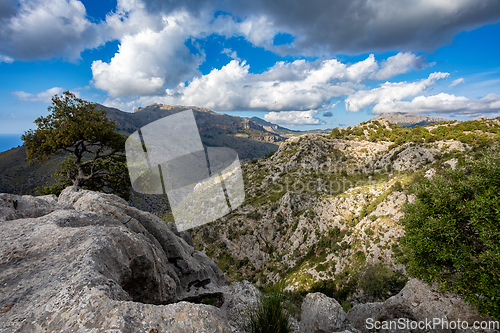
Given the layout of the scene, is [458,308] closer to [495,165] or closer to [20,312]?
[495,165]

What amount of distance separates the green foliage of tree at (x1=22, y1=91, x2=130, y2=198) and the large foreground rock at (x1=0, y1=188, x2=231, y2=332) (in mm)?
7252

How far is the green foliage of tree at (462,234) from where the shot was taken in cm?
1046

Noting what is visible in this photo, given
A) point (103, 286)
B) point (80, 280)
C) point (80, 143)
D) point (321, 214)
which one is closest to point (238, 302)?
point (103, 286)

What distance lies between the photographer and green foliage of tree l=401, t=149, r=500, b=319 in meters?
10.5

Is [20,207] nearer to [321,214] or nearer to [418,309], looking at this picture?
[418,309]

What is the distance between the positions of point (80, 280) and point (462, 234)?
65.1 feet

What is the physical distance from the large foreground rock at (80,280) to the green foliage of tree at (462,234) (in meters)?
14.3

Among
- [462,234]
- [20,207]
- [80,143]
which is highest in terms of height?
[80,143]

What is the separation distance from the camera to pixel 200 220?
6794 cm

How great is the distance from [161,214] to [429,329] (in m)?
83.8

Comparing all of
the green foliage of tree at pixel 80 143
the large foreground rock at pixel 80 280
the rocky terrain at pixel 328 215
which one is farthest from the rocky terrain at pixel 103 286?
the rocky terrain at pixel 328 215

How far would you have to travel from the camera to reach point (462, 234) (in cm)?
1283

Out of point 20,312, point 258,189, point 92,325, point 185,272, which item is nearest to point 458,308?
point 185,272

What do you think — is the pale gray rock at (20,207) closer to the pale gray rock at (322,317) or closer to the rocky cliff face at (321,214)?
the pale gray rock at (322,317)
